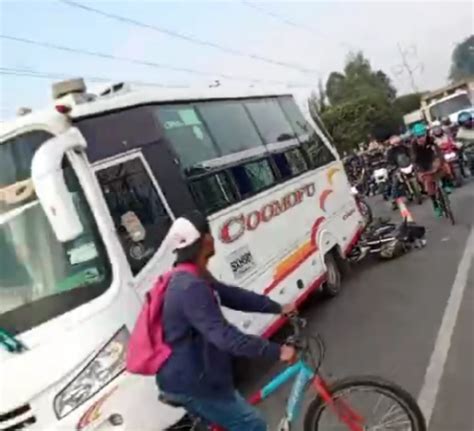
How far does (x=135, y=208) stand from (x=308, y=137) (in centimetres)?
533

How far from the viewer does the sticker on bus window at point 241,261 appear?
6996 millimetres

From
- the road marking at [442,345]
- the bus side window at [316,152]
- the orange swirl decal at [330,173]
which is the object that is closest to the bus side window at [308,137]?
the bus side window at [316,152]

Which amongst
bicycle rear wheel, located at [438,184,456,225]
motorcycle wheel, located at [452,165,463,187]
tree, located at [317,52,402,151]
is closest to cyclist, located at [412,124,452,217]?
bicycle rear wheel, located at [438,184,456,225]

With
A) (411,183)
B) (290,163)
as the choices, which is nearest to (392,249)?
(290,163)

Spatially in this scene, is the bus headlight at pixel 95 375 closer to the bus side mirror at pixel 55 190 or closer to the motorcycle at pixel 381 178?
the bus side mirror at pixel 55 190

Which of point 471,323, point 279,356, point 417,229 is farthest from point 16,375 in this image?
point 417,229


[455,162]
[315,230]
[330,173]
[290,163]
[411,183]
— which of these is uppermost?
[290,163]

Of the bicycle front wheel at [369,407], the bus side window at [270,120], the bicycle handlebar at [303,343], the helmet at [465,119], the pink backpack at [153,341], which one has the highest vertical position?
the bus side window at [270,120]

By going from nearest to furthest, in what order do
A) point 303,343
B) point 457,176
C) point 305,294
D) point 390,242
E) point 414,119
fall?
point 303,343 < point 305,294 < point 390,242 < point 457,176 < point 414,119

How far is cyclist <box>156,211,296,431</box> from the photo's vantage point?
362 cm

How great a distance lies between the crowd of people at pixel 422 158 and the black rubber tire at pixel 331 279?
414 centimetres

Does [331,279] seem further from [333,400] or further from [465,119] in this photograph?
[465,119]

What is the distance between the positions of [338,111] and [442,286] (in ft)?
166

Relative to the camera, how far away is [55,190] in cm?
470
